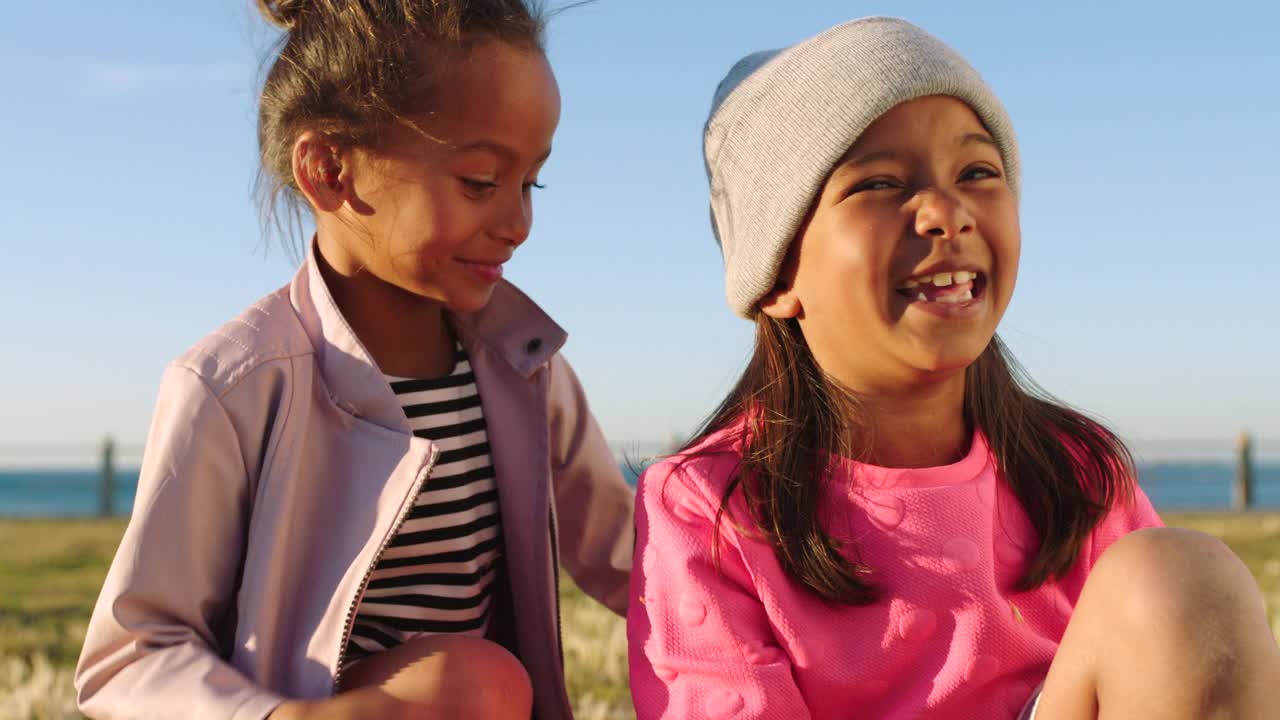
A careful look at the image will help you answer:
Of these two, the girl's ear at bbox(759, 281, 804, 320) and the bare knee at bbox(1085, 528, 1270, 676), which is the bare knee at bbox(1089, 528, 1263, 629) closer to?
the bare knee at bbox(1085, 528, 1270, 676)

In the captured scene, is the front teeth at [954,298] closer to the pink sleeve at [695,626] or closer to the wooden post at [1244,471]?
the pink sleeve at [695,626]

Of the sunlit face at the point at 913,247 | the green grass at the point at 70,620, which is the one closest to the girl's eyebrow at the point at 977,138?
the sunlit face at the point at 913,247

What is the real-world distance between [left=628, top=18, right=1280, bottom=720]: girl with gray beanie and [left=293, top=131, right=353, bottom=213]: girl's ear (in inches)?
34.0

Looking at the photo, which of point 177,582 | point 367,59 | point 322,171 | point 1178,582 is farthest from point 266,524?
point 1178,582

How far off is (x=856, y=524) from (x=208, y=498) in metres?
1.27

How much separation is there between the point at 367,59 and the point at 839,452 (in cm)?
130

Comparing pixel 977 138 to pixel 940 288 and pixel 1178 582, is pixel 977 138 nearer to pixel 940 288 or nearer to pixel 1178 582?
pixel 940 288

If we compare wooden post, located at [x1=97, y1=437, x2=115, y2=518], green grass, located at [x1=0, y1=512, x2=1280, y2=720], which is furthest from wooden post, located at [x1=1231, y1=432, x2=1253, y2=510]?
wooden post, located at [x1=97, y1=437, x2=115, y2=518]

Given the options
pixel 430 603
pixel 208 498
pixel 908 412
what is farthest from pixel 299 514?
pixel 908 412

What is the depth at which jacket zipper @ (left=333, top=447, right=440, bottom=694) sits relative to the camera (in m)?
2.50

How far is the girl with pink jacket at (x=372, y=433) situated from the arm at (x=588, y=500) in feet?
0.09

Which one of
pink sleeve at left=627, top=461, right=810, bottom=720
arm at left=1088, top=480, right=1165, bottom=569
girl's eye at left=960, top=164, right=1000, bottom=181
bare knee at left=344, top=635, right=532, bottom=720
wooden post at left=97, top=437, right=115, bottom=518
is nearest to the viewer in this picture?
pink sleeve at left=627, top=461, right=810, bottom=720

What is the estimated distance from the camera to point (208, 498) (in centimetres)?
254

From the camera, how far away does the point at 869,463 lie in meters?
2.58
